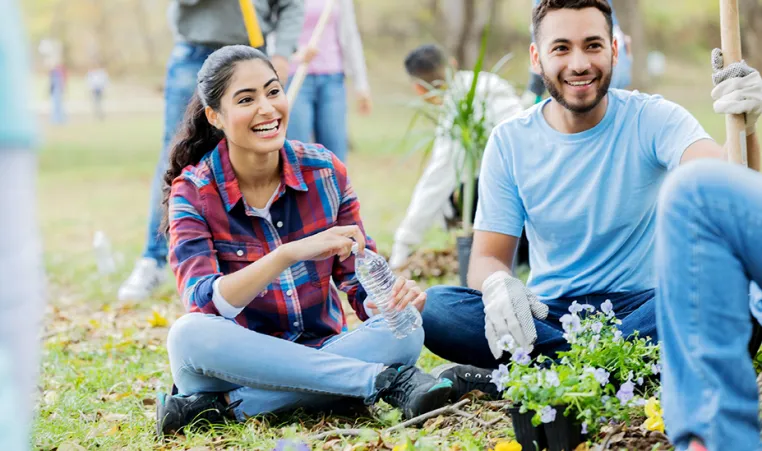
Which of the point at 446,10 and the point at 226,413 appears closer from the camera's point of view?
the point at 226,413

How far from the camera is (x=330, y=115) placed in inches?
233

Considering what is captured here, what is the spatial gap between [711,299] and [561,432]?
579 mm

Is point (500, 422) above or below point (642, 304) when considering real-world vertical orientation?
below

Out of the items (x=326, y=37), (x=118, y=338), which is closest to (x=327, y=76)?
(x=326, y=37)

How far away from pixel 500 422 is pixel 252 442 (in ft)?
2.35

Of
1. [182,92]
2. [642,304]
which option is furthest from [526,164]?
[182,92]

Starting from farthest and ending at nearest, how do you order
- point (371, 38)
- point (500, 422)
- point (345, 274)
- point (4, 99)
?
point (371, 38) → point (345, 274) → point (500, 422) → point (4, 99)

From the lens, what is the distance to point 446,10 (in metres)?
13.1

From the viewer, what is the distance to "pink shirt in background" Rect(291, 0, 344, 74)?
237 inches

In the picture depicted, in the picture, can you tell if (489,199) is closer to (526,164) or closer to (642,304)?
(526,164)

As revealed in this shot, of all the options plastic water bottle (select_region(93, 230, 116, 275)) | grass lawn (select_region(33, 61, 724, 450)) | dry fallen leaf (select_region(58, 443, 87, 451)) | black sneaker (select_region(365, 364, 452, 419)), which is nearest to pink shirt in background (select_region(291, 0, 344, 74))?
grass lawn (select_region(33, 61, 724, 450))

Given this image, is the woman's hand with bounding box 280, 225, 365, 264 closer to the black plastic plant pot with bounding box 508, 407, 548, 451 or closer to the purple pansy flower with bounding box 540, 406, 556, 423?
the black plastic plant pot with bounding box 508, 407, 548, 451

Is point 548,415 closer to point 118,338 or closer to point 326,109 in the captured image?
point 118,338

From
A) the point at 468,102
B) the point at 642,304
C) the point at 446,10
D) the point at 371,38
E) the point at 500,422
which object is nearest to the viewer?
the point at 500,422
